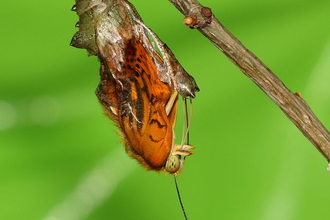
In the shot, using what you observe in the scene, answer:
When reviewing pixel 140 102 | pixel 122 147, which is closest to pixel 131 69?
pixel 140 102

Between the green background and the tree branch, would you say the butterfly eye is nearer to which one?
the tree branch

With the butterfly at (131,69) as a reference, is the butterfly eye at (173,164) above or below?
below

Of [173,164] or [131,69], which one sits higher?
[131,69]

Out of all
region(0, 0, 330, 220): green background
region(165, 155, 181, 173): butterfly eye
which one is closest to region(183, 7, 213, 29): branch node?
region(165, 155, 181, 173): butterfly eye

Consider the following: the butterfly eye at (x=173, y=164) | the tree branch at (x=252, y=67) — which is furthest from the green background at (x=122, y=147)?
the tree branch at (x=252, y=67)

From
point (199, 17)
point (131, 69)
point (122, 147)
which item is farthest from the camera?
point (122, 147)

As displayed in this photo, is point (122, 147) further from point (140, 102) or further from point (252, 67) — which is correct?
point (252, 67)

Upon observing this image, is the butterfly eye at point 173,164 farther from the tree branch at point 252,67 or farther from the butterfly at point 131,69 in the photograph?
the tree branch at point 252,67
